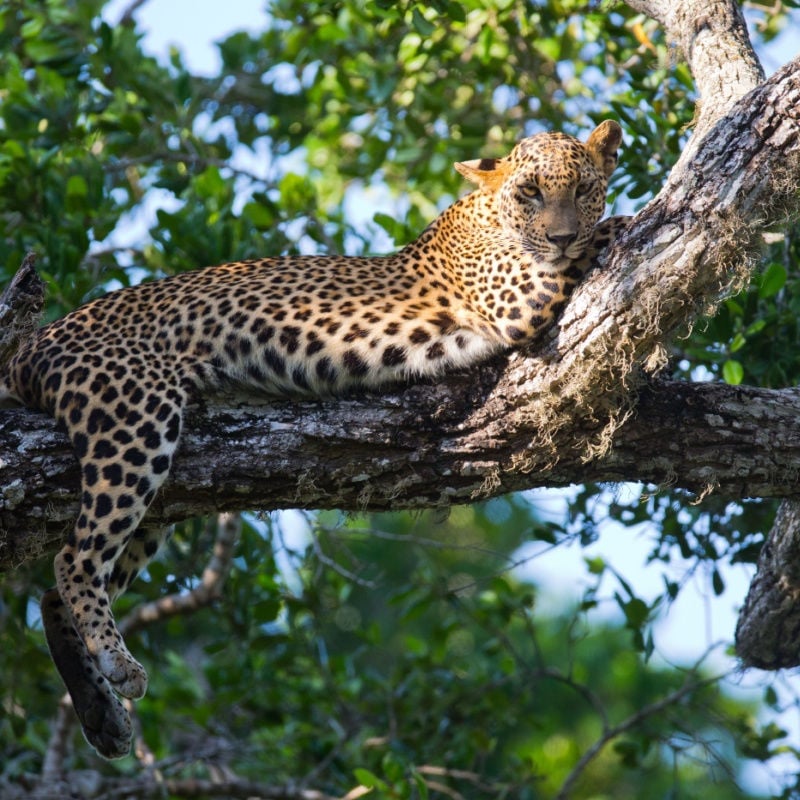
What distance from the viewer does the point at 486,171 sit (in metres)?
6.98

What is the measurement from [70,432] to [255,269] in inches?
63.0

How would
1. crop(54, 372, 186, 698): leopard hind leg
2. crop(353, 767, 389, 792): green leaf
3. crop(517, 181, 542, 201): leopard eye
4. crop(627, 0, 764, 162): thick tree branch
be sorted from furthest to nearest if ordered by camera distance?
crop(353, 767, 389, 792): green leaf
crop(517, 181, 542, 201): leopard eye
crop(627, 0, 764, 162): thick tree branch
crop(54, 372, 186, 698): leopard hind leg

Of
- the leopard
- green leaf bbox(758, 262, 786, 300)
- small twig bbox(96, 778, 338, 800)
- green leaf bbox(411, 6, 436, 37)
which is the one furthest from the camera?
small twig bbox(96, 778, 338, 800)

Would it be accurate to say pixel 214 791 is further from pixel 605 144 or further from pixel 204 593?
pixel 605 144

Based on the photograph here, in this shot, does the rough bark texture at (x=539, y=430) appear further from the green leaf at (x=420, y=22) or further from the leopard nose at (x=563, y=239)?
the green leaf at (x=420, y=22)

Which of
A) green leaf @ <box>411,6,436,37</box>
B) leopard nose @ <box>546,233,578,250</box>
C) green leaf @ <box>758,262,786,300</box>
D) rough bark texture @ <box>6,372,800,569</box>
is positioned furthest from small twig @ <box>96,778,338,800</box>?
green leaf @ <box>411,6,436,37</box>

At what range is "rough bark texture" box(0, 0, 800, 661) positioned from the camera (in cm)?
560

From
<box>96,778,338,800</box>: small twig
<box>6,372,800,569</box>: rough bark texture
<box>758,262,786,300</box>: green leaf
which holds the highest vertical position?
<box>758,262,786,300</box>: green leaf

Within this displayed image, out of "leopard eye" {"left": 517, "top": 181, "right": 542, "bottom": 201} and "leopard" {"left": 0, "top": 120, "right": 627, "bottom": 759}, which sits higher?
"leopard eye" {"left": 517, "top": 181, "right": 542, "bottom": 201}

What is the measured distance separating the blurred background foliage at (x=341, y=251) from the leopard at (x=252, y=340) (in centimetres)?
123

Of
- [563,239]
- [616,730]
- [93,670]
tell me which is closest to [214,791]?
[93,670]

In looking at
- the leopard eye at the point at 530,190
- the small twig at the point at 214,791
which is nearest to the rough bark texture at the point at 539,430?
the leopard eye at the point at 530,190

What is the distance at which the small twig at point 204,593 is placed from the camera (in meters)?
8.11

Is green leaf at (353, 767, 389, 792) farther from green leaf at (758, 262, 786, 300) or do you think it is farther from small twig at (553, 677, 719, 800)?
green leaf at (758, 262, 786, 300)
